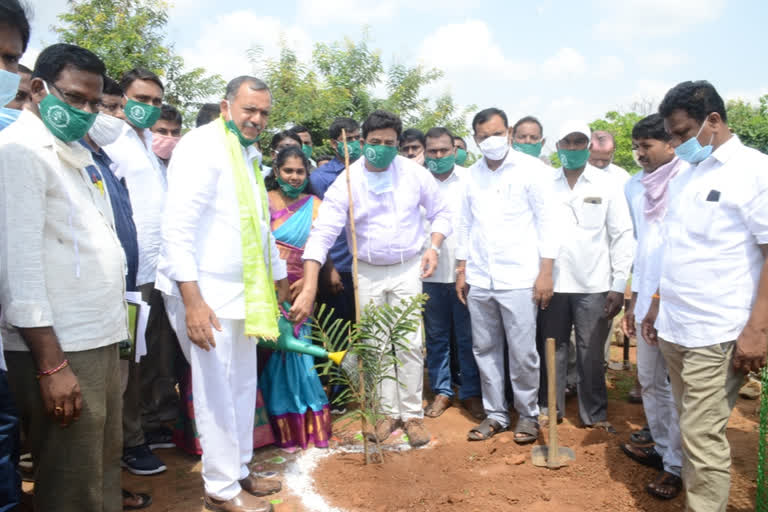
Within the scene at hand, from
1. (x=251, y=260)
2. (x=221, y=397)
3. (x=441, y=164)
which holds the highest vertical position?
(x=441, y=164)

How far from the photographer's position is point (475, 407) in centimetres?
473

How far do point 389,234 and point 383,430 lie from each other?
4.72 ft

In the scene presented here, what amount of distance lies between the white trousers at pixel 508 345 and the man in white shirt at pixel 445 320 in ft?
1.74

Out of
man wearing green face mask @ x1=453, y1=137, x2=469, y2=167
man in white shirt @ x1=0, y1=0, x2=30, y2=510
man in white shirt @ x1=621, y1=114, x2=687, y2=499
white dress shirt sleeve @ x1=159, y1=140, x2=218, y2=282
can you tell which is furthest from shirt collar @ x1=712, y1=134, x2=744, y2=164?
man wearing green face mask @ x1=453, y1=137, x2=469, y2=167

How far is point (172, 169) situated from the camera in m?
2.92

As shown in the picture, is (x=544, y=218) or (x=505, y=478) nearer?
(x=505, y=478)

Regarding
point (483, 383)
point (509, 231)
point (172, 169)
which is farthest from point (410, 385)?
point (172, 169)

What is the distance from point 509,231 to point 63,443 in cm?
303

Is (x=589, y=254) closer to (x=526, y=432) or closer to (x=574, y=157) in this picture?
(x=574, y=157)

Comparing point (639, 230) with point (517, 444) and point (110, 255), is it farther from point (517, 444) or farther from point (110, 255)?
point (110, 255)

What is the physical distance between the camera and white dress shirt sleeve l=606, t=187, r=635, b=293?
13.7 feet

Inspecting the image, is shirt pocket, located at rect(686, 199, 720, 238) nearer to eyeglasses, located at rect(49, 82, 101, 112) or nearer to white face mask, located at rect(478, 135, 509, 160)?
white face mask, located at rect(478, 135, 509, 160)

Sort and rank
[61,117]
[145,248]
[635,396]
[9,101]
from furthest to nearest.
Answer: [635,396] < [145,248] < [61,117] < [9,101]

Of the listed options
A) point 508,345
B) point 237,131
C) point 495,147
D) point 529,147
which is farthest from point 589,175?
point 237,131
